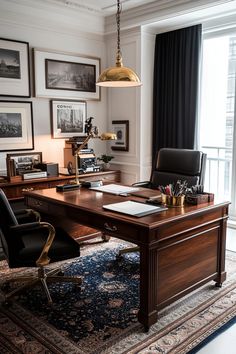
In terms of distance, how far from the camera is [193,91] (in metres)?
4.49

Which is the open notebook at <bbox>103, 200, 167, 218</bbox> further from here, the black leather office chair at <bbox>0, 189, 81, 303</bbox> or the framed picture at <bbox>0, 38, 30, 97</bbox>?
the framed picture at <bbox>0, 38, 30, 97</bbox>

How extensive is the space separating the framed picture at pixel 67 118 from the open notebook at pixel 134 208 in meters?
2.38

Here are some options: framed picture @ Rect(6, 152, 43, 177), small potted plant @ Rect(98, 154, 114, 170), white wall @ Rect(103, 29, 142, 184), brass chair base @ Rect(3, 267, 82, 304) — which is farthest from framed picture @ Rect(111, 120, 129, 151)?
brass chair base @ Rect(3, 267, 82, 304)

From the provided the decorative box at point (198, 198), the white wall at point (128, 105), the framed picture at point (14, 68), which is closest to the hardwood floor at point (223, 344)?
the decorative box at point (198, 198)

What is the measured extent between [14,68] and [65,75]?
2.44 ft

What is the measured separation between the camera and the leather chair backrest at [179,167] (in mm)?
3371

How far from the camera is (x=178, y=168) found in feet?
11.6

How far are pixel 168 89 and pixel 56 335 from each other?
3.53 m

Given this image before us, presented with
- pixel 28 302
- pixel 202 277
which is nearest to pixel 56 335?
Result: pixel 28 302

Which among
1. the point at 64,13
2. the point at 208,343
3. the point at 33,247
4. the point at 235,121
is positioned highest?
the point at 64,13

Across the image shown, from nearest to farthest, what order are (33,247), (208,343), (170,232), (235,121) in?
(208,343), (170,232), (33,247), (235,121)

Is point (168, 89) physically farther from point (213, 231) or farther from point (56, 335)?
point (56, 335)

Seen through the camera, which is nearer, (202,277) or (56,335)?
(56,335)

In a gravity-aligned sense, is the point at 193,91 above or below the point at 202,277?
above
